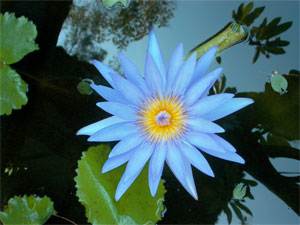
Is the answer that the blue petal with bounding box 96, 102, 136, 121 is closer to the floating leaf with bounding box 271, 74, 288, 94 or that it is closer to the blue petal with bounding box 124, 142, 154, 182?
the blue petal with bounding box 124, 142, 154, 182

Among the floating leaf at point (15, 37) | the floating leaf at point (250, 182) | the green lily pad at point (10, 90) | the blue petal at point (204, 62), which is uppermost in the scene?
the floating leaf at point (15, 37)

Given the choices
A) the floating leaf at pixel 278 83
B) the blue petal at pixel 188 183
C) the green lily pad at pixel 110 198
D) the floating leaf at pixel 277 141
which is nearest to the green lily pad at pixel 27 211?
the green lily pad at pixel 110 198

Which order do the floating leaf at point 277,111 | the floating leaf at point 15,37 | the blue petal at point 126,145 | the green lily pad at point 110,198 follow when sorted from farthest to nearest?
the floating leaf at point 15,37 < the floating leaf at point 277,111 < the green lily pad at point 110,198 < the blue petal at point 126,145

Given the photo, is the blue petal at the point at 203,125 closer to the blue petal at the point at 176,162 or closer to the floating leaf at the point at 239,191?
the blue petal at the point at 176,162

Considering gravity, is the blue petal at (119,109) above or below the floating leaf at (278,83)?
below

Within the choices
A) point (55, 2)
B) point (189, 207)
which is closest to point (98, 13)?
point (55, 2)

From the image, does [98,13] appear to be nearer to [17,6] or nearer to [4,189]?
[17,6]
